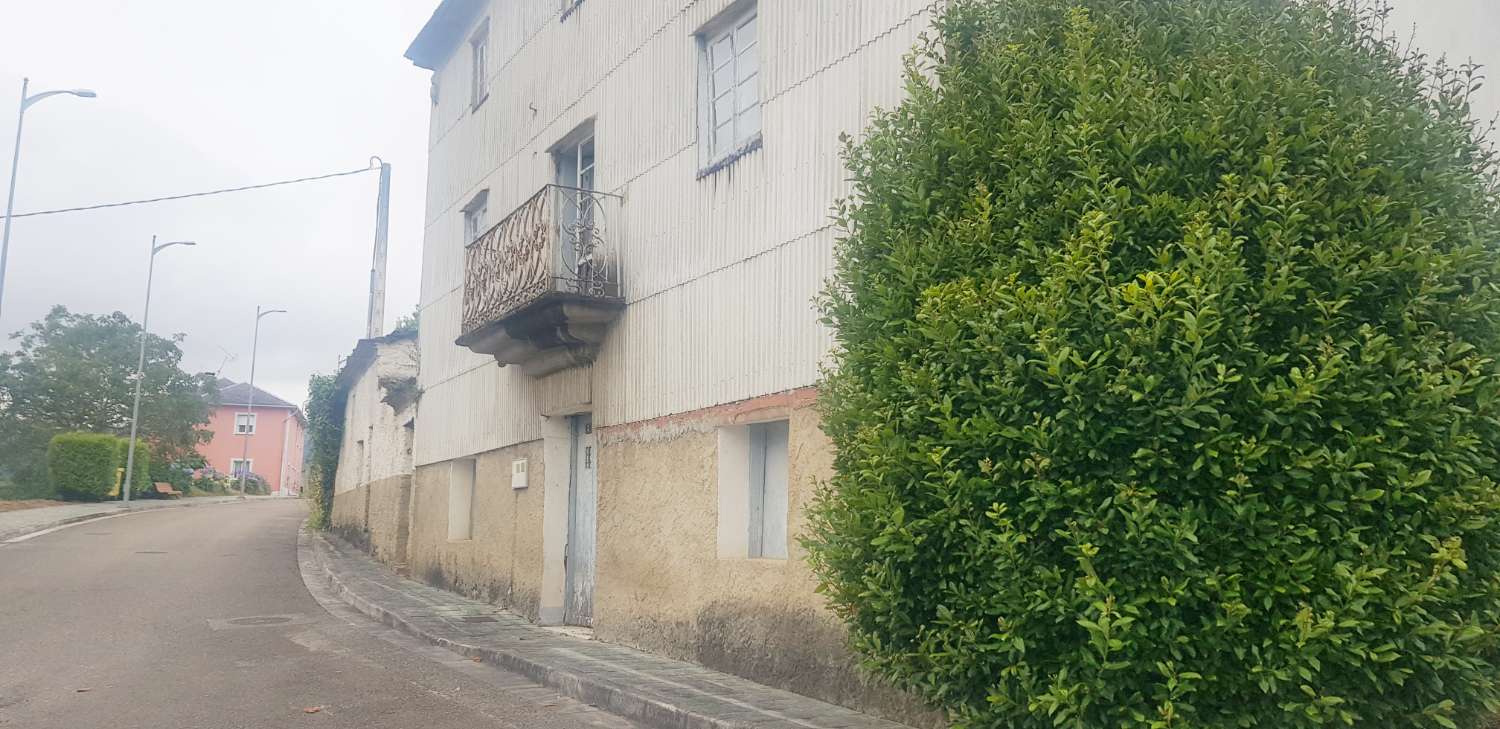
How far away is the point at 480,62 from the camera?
16094 millimetres

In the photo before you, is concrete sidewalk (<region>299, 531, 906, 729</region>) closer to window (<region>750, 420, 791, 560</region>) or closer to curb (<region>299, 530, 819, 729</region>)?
curb (<region>299, 530, 819, 729</region>)

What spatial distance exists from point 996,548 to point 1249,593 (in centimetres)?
89

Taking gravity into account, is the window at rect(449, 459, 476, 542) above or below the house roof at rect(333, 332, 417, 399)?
below

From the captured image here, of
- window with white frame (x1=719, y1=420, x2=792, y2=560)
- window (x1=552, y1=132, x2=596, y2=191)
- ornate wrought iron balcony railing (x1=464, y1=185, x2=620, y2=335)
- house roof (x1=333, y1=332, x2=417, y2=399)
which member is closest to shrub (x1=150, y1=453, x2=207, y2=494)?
house roof (x1=333, y1=332, x2=417, y2=399)

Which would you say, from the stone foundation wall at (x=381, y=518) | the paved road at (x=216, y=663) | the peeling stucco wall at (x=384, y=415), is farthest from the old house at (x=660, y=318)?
the peeling stucco wall at (x=384, y=415)

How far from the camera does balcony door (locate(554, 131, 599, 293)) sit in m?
11.1

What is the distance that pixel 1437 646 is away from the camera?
4121 mm

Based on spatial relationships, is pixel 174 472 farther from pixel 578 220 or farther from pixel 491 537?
pixel 578 220

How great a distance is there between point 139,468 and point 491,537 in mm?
34873

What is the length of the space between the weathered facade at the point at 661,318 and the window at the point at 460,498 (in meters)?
0.04

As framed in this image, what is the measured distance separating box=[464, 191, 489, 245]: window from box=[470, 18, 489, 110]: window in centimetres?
129

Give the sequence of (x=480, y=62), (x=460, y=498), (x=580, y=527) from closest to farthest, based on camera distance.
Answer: (x=580, y=527)
(x=460, y=498)
(x=480, y=62)

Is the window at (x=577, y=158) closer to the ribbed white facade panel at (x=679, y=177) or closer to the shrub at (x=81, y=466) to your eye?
the ribbed white facade panel at (x=679, y=177)

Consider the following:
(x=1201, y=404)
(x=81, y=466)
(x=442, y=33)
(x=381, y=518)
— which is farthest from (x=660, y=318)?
(x=81, y=466)
